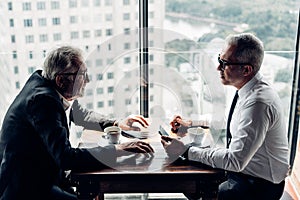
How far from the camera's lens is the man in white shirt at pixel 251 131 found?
1983 mm

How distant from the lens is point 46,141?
1.92m

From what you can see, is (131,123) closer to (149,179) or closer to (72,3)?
(149,179)

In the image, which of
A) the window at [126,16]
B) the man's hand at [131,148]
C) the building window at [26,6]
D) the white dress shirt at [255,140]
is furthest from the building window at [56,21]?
the white dress shirt at [255,140]

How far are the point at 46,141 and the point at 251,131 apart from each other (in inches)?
36.5

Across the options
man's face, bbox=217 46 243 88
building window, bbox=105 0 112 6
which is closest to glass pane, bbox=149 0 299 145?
building window, bbox=105 0 112 6

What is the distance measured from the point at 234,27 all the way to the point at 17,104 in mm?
1619

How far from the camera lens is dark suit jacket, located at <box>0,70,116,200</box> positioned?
1888mm

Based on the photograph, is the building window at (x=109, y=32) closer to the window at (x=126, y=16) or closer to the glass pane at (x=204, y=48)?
the window at (x=126, y=16)

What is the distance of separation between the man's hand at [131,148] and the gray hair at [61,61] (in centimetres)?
43

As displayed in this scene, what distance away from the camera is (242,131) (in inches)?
77.9

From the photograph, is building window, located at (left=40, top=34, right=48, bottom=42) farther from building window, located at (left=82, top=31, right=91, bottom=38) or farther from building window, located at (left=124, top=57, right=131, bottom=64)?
building window, located at (left=124, top=57, right=131, bottom=64)

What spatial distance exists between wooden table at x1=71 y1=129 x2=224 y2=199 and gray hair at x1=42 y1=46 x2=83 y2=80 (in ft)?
1.63

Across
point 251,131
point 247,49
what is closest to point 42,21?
point 247,49


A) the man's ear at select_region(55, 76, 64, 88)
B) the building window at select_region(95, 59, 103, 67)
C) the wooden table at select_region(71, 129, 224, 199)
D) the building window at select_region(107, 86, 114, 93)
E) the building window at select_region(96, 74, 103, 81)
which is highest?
the man's ear at select_region(55, 76, 64, 88)
